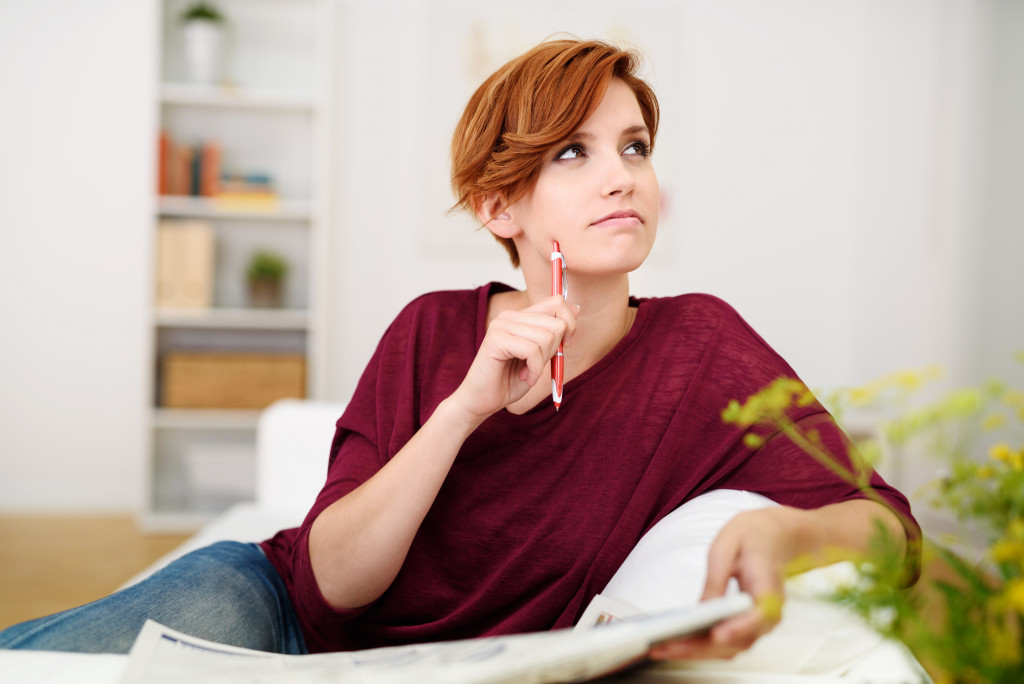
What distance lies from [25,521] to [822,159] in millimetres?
3987

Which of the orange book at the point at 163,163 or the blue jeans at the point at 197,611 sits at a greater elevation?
the orange book at the point at 163,163

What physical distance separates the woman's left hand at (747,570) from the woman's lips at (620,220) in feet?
1.44

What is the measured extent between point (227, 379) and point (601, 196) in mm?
2917

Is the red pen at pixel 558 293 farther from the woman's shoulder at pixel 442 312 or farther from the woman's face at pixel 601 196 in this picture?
the woman's shoulder at pixel 442 312

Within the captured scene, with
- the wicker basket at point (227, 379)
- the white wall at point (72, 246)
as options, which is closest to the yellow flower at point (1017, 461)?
the wicker basket at point (227, 379)

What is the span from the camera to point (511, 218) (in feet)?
3.73

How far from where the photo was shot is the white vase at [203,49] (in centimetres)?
354

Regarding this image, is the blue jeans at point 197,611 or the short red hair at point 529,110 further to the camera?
the short red hair at point 529,110

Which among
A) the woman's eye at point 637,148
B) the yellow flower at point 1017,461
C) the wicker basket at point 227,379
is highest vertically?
the woman's eye at point 637,148

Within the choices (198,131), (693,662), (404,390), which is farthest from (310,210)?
(693,662)

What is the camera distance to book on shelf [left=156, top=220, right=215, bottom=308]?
3535 mm

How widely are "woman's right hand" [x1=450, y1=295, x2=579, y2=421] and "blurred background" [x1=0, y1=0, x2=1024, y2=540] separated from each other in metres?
2.85

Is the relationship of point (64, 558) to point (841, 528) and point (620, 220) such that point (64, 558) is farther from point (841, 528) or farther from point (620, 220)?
point (841, 528)

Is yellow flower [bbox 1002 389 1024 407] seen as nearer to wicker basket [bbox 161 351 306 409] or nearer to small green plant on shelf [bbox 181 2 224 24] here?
wicker basket [bbox 161 351 306 409]
